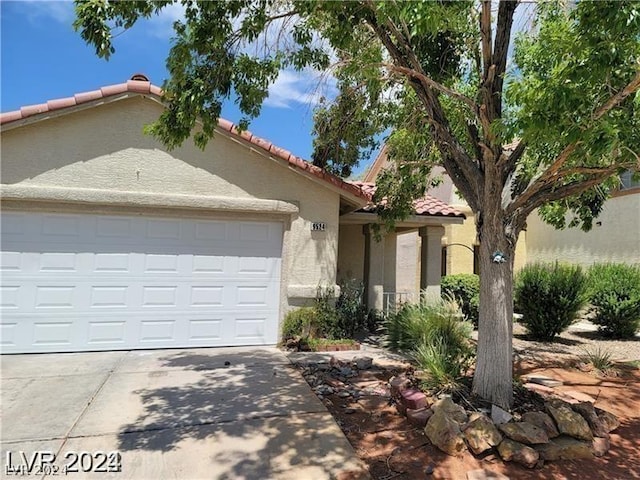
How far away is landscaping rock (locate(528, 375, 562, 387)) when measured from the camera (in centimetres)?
651

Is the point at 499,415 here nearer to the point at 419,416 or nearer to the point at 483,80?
the point at 419,416

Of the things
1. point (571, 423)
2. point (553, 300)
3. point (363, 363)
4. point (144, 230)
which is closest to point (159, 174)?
point (144, 230)

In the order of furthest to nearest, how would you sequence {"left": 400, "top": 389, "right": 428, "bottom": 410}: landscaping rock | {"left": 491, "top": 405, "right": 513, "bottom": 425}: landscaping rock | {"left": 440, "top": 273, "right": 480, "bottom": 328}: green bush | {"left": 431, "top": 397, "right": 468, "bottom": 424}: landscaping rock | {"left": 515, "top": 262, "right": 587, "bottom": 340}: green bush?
1. {"left": 440, "top": 273, "right": 480, "bottom": 328}: green bush
2. {"left": 515, "top": 262, "right": 587, "bottom": 340}: green bush
3. {"left": 400, "top": 389, "right": 428, "bottom": 410}: landscaping rock
4. {"left": 491, "top": 405, "right": 513, "bottom": 425}: landscaping rock
5. {"left": 431, "top": 397, "right": 468, "bottom": 424}: landscaping rock

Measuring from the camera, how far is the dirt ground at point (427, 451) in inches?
158

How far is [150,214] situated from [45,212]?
6.10 feet

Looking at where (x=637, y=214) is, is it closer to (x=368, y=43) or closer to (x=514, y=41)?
(x=514, y=41)

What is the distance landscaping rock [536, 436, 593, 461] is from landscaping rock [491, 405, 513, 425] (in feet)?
1.46

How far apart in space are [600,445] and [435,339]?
2.84 meters

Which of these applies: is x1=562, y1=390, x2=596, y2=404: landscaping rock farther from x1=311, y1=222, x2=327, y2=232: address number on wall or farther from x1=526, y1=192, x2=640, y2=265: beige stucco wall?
x1=526, y1=192, x2=640, y2=265: beige stucco wall

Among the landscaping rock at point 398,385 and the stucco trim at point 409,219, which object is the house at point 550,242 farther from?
the landscaping rock at point 398,385

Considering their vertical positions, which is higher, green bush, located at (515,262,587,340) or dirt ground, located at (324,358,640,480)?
green bush, located at (515,262,587,340)

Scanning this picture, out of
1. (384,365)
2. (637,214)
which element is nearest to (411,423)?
(384,365)

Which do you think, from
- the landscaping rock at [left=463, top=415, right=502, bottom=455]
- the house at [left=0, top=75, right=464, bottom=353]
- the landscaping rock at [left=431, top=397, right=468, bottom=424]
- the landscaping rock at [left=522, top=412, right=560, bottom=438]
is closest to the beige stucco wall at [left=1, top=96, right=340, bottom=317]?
the house at [left=0, top=75, right=464, bottom=353]

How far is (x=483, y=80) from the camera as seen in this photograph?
535cm
